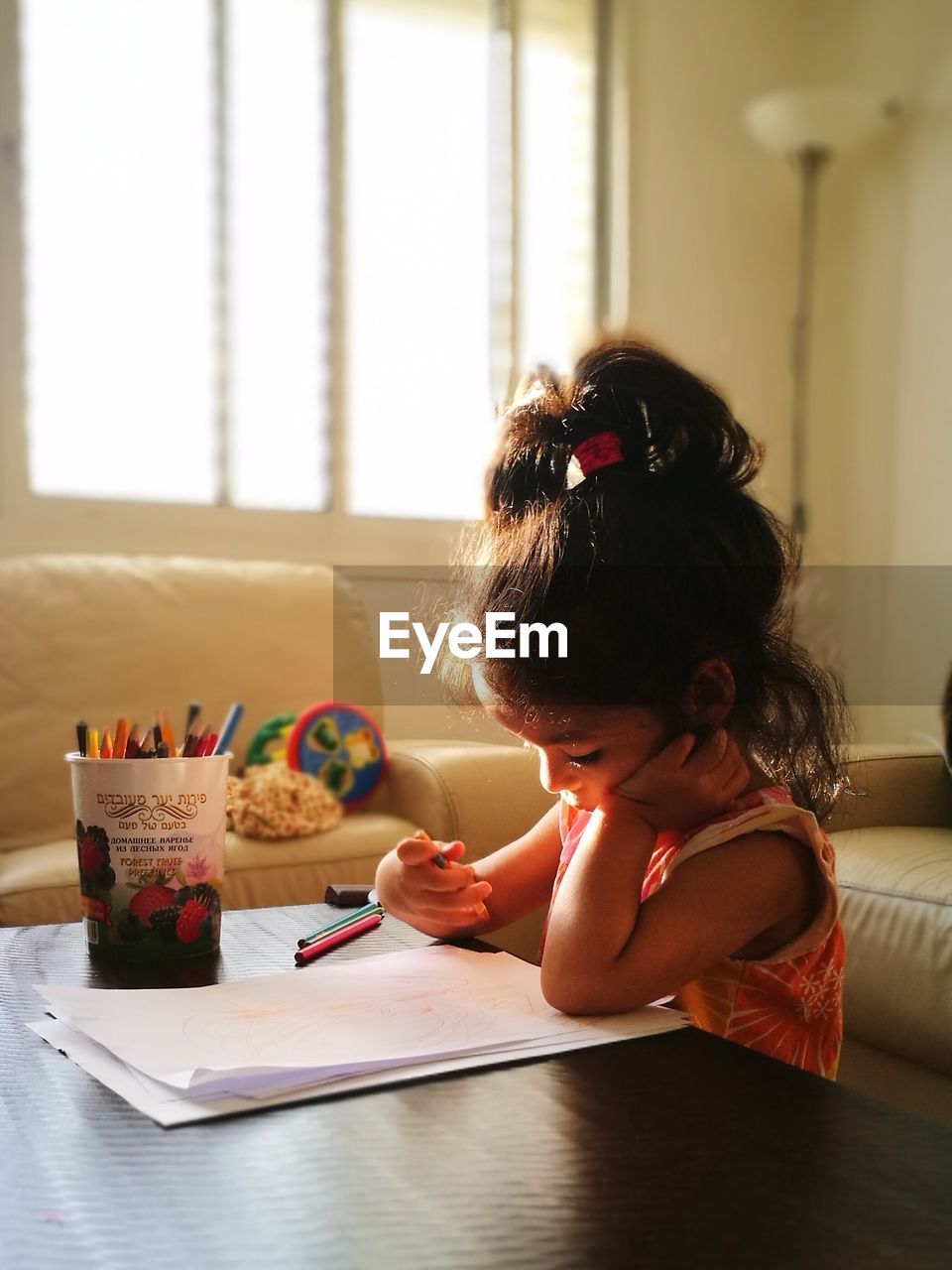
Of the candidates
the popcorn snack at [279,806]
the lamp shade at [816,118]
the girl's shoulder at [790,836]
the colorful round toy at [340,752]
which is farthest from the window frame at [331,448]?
the girl's shoulder at [790,836]

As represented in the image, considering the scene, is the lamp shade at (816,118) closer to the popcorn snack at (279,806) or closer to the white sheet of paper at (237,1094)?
the popcorn snack at (279,806)

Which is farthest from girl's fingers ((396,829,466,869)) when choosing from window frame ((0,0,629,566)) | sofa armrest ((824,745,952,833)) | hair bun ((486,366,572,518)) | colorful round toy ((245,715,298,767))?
window frame ((0,0,629,566))

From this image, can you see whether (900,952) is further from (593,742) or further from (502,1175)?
(502,1175)

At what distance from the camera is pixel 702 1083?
0.54m

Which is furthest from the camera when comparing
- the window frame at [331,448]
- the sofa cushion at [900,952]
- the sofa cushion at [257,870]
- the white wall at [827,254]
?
the white wall at [827,254]

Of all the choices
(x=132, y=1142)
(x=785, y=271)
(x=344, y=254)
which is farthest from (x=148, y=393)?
(x=132, y=1142)

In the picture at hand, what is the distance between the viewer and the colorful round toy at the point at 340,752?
6.11ft

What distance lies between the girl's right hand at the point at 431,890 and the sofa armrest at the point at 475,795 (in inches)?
30.9

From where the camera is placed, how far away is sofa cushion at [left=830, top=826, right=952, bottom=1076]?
1249 mm

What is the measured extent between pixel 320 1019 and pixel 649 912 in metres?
0.20

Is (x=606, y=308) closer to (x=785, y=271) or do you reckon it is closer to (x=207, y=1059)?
(x=785, y=271)

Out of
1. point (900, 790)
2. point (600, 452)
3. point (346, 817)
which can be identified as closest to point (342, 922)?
point (600, 452)

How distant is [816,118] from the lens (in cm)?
272

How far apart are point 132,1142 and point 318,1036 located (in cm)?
13
